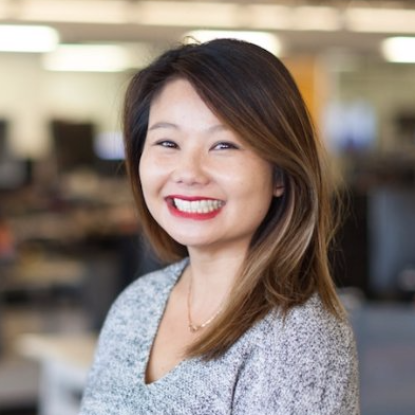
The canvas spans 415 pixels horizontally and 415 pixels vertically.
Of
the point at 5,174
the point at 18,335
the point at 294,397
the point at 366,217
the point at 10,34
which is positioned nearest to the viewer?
the point at 294,397

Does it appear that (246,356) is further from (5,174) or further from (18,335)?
(5,174)

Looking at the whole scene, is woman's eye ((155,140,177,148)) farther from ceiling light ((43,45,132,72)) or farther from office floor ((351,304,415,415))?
ceiling light ((43,45,132,72))

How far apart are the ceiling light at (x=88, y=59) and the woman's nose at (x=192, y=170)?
40.0ft

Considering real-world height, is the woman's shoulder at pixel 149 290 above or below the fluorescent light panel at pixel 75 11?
below

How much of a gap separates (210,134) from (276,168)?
0.41ft

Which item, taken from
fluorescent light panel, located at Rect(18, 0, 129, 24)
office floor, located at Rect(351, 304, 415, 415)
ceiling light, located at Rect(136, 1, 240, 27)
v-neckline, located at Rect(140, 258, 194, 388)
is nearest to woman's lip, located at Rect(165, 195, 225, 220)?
v-neckline, located at Rect(140, 258, 194, 388)

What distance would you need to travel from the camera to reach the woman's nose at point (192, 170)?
1683 millimetres

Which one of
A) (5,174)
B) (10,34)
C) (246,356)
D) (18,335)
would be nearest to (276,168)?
(246,356)

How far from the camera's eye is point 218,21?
9.90 metres

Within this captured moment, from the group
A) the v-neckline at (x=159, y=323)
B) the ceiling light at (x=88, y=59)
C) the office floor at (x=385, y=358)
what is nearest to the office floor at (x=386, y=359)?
the office floor at (x=385, y=358)

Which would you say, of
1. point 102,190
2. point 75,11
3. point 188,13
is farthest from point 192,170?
point 102,190

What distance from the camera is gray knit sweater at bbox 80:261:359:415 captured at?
154 centimetres

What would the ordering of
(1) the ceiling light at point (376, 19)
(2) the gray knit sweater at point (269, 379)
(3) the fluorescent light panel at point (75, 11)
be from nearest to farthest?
(2) the gray knit sweater at point (269, 379) → (3) the fluorescent light panel at point (75, 11) → (1) the ceiling light at point (376, 19)

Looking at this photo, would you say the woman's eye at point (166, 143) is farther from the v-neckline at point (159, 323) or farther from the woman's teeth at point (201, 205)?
the v-neckline at point (159, 323)
